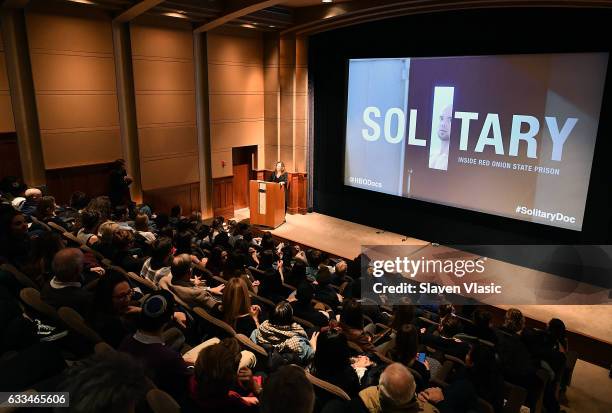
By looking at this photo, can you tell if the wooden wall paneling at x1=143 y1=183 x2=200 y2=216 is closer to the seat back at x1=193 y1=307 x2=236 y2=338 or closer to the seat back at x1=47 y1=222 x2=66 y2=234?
the seat back at x1=47 y1=222 x2=66 y2=234

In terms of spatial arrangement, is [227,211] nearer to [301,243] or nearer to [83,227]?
[301,243]

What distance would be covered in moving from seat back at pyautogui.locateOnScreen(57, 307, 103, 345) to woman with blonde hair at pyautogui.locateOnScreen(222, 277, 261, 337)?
0.88 meters

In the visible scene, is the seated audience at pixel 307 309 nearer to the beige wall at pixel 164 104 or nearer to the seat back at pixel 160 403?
the seat back at pixel 160 403

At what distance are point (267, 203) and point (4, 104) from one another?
14.9 ft

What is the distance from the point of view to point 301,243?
818 cm

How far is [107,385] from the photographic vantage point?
4.63ft

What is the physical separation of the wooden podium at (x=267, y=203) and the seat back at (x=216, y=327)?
6.02 metres

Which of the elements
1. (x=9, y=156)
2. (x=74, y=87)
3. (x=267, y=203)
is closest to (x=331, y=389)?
(x=9, y=156)

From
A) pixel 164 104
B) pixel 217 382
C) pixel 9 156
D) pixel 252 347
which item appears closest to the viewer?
pixel 217 382

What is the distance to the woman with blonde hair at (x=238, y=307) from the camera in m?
3.01

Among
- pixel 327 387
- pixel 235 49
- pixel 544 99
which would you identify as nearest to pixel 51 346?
pixel 327 387

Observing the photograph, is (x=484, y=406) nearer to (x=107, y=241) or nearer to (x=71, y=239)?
(x=107, y=241)

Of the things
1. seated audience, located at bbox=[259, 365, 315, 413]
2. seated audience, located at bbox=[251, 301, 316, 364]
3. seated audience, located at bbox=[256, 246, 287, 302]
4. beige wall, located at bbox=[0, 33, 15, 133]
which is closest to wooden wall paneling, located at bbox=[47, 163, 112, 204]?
beige wall, located at bbox=[0, 33, 15, 133]

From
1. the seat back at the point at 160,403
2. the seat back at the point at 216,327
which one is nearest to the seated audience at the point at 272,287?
the seat back at the point at 216,327
